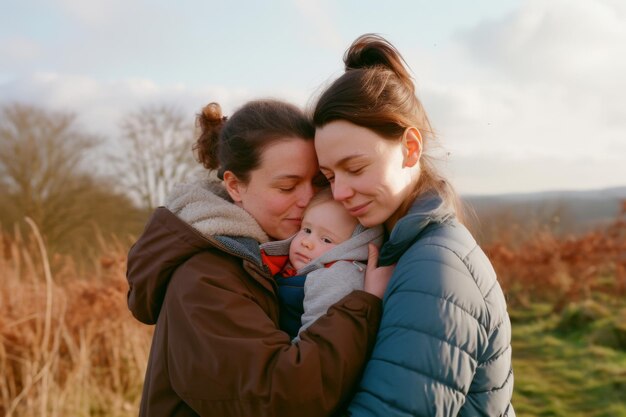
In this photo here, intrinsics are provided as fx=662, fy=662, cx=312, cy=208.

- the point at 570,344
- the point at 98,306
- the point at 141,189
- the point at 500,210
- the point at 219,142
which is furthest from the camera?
the point at 141,189

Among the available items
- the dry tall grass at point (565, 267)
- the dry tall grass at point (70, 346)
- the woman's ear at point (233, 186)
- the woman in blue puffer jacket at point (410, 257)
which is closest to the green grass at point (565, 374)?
the dry tall grass at point (565, 267)

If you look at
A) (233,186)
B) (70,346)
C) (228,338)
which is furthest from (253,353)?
(70,346)

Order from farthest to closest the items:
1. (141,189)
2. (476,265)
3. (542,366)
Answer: (141,189)
(542,366)
(476,265)

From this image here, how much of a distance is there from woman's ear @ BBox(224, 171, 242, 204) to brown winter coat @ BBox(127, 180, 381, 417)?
0.33 metres

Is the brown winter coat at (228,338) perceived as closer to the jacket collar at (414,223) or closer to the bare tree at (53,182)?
the jacket collar at (414,223)

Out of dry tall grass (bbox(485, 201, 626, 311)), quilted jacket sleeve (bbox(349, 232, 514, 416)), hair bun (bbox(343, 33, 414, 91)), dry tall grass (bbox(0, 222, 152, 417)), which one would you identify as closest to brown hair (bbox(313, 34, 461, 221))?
hair bun (bbox(343, 33, 414, 91))

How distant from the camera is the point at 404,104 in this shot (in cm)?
225

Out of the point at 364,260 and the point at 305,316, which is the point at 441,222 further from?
the point at 305,316

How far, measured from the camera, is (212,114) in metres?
2.73

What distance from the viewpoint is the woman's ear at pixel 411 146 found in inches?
87.0

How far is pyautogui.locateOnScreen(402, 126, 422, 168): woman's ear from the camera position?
2.21 metres

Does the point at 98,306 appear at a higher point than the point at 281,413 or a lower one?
lower

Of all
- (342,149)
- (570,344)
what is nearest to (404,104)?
(342,149)

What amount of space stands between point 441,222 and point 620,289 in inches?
278
